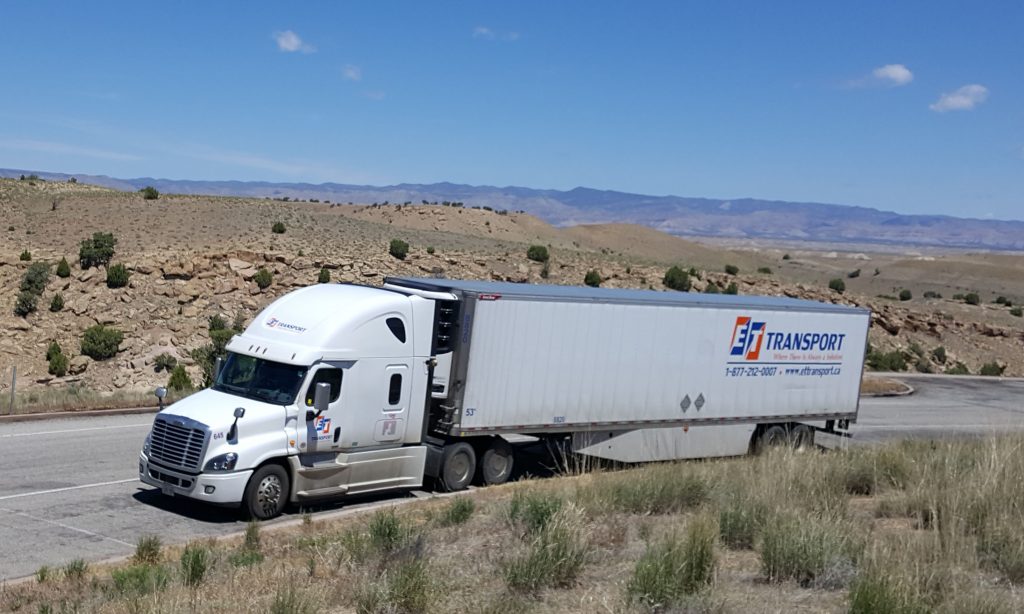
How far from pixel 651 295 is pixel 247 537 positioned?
9346 millimetres

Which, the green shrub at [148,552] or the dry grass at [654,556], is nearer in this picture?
the dry grass at [654,556]

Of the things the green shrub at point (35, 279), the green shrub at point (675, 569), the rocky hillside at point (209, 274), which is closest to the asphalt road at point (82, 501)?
the green shrub at point (675, 569)

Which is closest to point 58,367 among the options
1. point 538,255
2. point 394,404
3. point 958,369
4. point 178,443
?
point 178,443

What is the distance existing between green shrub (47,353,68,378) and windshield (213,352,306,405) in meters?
24.8

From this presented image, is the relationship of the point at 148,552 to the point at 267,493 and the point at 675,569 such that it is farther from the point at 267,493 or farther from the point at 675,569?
→ the point at 675,569

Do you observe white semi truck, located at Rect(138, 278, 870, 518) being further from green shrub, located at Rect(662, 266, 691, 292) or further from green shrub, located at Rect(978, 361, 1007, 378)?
green shrub, located at Rect(662, 266, 691, 292)

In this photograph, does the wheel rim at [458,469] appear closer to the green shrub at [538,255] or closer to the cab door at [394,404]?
the cab door at [394,404]

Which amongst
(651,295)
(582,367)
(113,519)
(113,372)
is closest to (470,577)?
(113,519)

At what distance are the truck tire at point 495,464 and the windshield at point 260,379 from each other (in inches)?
148

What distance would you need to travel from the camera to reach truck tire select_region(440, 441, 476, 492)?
1738 cm

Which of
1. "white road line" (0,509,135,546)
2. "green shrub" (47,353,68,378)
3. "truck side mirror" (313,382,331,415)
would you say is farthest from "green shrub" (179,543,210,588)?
"green shrub" (47,353,68,378)

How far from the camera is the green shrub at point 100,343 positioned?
40062mm

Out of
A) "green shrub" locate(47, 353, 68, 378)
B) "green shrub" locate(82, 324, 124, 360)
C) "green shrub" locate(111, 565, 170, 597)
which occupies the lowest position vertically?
"green shrub" locate(47, 353, 68, 378)

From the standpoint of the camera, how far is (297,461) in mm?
15789
